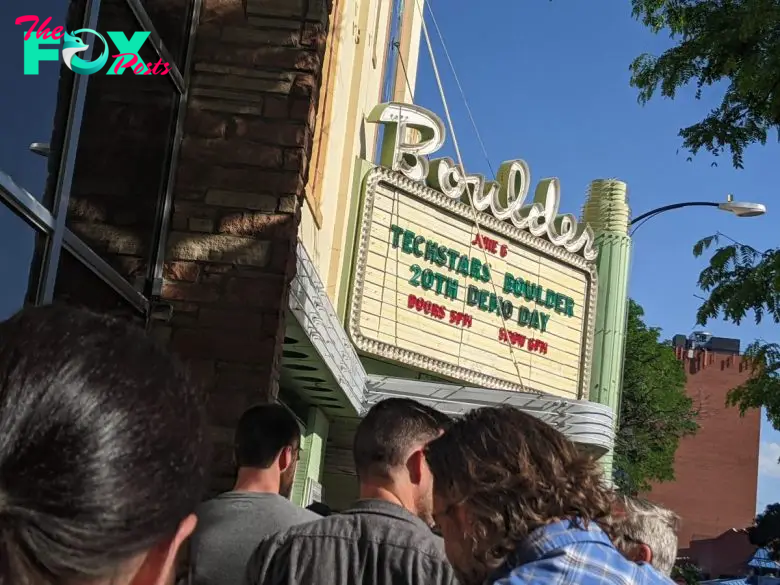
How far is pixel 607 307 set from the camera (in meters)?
17.7

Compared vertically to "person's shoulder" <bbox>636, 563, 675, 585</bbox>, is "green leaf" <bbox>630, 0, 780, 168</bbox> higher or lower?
higher

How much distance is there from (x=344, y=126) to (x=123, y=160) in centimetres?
706

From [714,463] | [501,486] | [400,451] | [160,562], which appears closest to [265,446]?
[400,451]

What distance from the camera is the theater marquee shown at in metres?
13.8

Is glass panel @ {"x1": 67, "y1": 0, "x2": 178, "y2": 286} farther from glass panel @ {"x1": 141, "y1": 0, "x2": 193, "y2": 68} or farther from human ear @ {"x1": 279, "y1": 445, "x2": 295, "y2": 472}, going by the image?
human ear @ {"x1": 279, "y1": 445, "x2": 295, "y2": 472}

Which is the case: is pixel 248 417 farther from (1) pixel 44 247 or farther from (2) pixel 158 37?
(2) pixel 158 37

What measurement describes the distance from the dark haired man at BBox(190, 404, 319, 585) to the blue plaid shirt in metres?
1.51

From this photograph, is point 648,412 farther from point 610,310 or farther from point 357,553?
point 357,553

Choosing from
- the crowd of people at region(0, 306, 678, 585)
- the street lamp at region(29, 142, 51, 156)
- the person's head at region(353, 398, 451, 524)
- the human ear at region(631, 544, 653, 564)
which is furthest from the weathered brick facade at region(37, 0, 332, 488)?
the human ear at region(631, 544, 653, 564)

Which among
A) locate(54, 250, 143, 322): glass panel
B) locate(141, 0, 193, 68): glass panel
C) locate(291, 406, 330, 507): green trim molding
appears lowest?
locate(291, 406, 330, 507): green trim molding

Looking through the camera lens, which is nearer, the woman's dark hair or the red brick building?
the woman's dark hair

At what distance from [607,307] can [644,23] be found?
29.3ft

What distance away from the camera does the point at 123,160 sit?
5.17 m

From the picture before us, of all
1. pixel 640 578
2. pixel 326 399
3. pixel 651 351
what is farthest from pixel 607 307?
pixel 651 351
